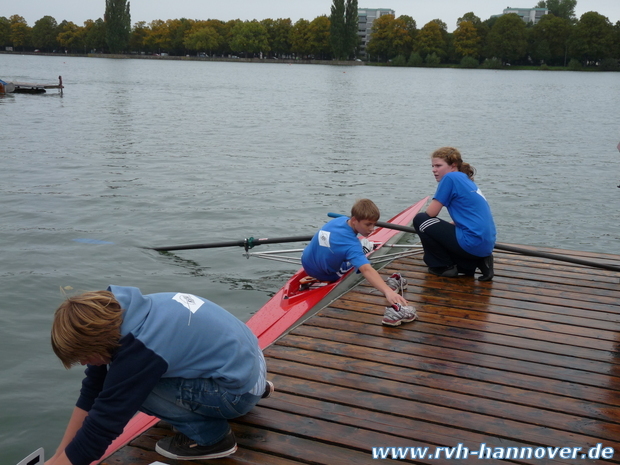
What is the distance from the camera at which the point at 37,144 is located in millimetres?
20656

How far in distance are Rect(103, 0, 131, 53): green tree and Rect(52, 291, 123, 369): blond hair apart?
439 feet

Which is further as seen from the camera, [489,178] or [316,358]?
[489,178]

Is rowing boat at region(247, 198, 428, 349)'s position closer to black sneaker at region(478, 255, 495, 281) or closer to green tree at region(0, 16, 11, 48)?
black sneaker at region(478, 255, 495, 281)

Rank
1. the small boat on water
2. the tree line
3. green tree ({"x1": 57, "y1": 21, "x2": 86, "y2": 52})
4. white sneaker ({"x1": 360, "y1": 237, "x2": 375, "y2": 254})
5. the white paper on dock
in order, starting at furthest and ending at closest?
green tree ({"x1": 57, "y1": 21, "x2": 86, "y2": 52})
the tree line
the small boat on water
white sneaker ({"x1": 360, "y1": 237, "x2": 375, "y2": 254})
the white paper on dock

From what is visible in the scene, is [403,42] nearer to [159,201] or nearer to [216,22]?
[216,22]

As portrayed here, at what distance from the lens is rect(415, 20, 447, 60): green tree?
142000 millimetres

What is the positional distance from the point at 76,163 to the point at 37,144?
13.6ft

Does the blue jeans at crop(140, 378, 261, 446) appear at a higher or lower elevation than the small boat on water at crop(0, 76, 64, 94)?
lower

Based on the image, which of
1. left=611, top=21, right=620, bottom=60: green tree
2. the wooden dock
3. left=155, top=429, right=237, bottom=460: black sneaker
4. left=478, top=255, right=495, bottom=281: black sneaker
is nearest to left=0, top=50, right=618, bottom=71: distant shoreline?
left=611, top=21, right=620, bottom=60: green tree

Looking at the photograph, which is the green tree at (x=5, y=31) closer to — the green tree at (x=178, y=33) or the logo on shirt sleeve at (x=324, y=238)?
the green tree at (x=178, y=33)

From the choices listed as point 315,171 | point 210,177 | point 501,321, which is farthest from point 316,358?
point 315,171

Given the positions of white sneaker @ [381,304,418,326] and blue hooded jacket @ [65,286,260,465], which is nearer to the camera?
blue hooded jacket @ [65,286,260,465]

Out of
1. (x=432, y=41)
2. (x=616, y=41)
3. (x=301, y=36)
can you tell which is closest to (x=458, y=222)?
(x=616, y=41)

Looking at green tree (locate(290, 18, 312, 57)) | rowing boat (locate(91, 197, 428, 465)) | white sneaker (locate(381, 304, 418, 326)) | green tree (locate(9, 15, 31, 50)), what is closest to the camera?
white sneaker (locate(381, 304, 418, 326))
